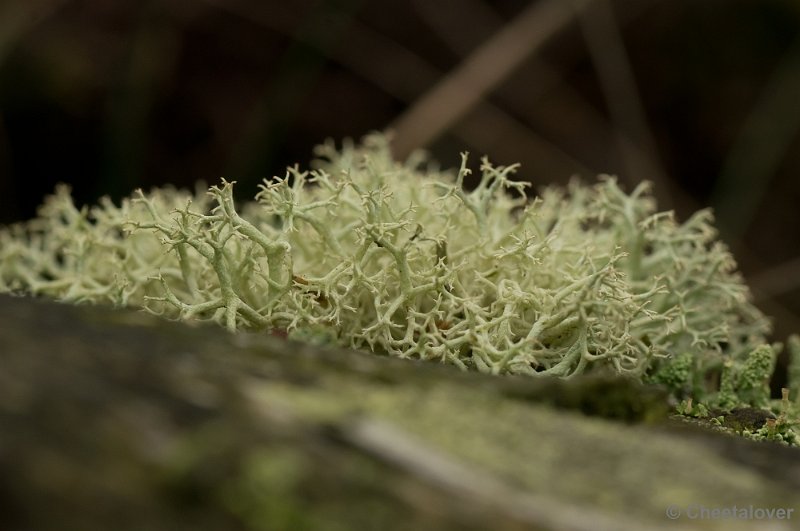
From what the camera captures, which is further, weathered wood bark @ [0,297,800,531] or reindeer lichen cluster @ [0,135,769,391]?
reindeer lichen cluster @ [0,135,769,391]

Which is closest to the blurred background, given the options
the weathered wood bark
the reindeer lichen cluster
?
the reindeer lichen cluster

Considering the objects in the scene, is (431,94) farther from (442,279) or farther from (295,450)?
(295,450)

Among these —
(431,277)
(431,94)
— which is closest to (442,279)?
(431,277)

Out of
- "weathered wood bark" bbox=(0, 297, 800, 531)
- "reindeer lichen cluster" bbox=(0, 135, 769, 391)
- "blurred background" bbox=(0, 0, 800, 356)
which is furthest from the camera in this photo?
"blurred background" bbox=(0, 0, 800, 356)

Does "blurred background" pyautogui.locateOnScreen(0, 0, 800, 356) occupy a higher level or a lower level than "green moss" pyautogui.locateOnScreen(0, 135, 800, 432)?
higher

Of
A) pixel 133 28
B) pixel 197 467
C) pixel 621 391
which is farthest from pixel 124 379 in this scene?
pixel 133 28

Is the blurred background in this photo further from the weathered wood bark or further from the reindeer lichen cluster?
the weathered wood bark
